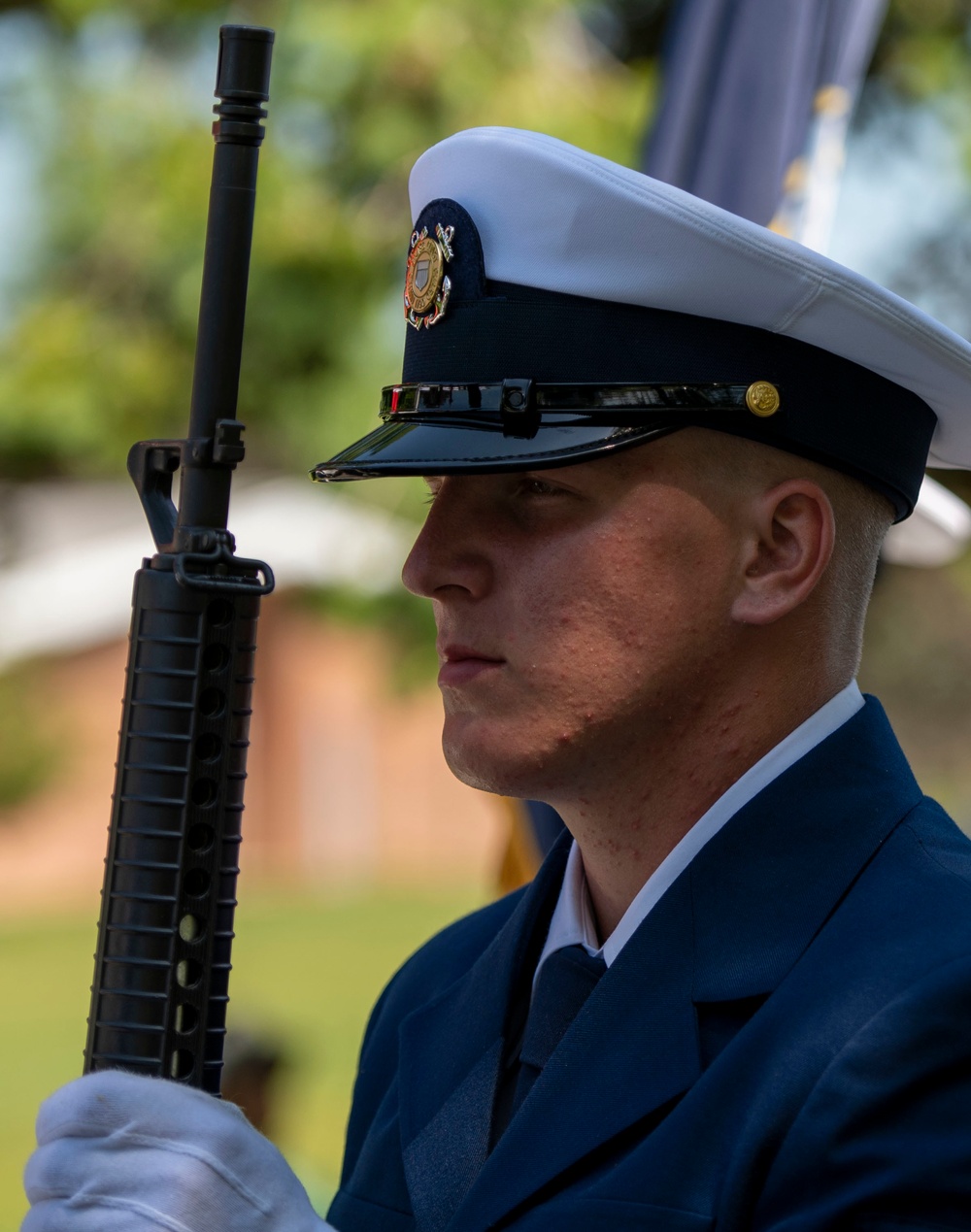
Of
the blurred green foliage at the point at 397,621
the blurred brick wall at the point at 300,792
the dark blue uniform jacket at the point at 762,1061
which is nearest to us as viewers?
the dark blue uniform jacket at the point at 762,1061

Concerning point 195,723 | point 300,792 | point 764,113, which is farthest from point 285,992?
point 195,723

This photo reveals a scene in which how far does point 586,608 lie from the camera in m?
1.81

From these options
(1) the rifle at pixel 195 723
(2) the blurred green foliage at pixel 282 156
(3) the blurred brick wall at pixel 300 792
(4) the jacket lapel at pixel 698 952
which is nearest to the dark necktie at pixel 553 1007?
(4) the jacket lapel at pixel 698 952

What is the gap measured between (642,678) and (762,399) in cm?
32

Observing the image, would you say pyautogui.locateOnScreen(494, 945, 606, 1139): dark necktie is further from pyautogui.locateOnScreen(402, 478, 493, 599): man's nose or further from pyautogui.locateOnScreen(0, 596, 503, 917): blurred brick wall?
pyautogui.locateOnScreen(0, 596, 503, 917): blurred brick wall

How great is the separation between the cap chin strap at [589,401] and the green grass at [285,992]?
18.4 ft

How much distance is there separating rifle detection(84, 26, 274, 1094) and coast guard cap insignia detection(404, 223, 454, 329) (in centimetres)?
22

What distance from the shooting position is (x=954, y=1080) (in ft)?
4.97

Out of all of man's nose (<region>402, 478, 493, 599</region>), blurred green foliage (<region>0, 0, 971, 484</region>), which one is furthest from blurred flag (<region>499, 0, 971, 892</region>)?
blurred green foliage (<region>0, 0, 971, 484</region>)

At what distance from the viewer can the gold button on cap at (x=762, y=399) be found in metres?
1.80

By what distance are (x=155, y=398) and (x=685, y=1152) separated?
4441mm

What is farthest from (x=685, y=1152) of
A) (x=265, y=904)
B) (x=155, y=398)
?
(x=265, y=904)

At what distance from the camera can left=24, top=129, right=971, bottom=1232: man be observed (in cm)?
170

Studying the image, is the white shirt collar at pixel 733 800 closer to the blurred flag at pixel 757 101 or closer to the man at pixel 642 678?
the man at pixel 642 678
